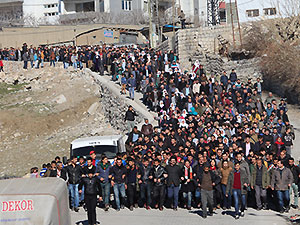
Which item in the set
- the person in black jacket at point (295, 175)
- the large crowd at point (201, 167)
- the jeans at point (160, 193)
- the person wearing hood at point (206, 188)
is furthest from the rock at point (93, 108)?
the person in black jacket at point (295, 175)

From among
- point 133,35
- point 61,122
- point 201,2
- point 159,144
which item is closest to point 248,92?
point 159,144

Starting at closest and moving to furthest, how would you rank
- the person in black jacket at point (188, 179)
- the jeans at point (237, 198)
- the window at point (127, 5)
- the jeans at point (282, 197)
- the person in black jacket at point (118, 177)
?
the jeans at point (237, 198) → the jeans at point (282, 197) → the person in black jacket at point (188, 179) → the person in black jacket at point (118, 177) → the window at point (127, 5)

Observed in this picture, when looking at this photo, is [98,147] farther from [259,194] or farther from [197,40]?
[197,40]

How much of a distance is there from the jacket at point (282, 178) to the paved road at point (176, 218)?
26.8 inches

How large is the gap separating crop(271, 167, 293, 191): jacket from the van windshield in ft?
15.7

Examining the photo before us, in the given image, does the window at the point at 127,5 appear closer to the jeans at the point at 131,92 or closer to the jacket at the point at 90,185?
the jeans at the point at 131,92

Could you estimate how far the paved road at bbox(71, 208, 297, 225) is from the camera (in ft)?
41.2

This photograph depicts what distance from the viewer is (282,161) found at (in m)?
13.1

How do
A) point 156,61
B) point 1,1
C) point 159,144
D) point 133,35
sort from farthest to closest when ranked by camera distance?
point 1,1 → point 133,35 → point 156,61 → point 159,144

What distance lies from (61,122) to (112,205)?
16723mm

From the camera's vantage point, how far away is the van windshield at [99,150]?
15.5 meters

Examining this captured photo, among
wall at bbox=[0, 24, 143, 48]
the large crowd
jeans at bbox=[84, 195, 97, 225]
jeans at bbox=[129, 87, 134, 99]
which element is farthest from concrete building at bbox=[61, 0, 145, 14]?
jeans at bbox=[84, 195, 97, 225]

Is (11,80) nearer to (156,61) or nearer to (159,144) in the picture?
(156,61)

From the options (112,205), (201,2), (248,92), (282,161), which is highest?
(201,2)
